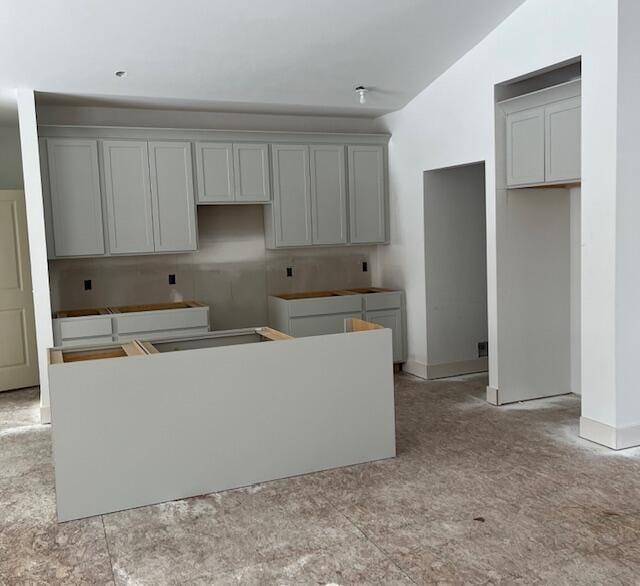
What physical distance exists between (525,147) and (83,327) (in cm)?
394

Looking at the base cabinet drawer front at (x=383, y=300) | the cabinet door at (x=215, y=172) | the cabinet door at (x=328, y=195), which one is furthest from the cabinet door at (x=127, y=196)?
the base cabinet drawer front at (x=383, y=300)

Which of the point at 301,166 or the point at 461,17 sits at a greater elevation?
the point at 461,17

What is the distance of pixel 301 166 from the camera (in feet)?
22.0

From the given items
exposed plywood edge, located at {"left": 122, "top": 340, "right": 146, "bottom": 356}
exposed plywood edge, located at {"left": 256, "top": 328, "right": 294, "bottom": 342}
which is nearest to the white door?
exposed plywood edge, located at {"left": 122, "top": 340, "right": 146, "bottom": 356}

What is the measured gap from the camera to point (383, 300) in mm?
6840

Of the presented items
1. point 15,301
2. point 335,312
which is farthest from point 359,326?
point 15,301

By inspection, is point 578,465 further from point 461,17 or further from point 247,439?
point 461,17

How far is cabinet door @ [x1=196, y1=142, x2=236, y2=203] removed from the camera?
629cm

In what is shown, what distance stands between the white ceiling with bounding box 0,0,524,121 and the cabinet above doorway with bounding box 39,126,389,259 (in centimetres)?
38

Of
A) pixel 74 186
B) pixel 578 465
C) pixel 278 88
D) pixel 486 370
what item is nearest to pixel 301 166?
pixel 278 88

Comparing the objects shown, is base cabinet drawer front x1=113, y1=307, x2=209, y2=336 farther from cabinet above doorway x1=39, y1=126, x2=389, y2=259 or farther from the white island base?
the white island base

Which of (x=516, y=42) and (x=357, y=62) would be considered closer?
(x=516, y=42)

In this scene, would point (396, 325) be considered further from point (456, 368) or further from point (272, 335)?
point (272, 335)

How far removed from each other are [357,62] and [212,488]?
3615 millimetres
